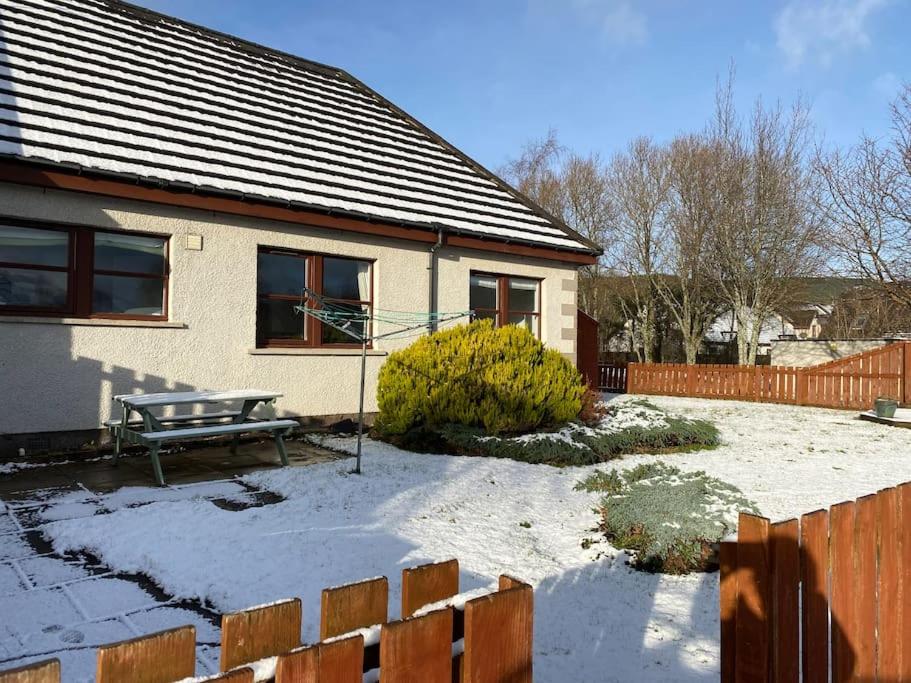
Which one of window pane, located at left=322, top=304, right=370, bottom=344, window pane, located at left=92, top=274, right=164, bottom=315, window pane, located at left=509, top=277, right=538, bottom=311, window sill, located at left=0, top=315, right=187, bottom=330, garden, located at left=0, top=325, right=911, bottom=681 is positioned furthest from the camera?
window pane, located at left=509, top=277, right=538, bottom=311

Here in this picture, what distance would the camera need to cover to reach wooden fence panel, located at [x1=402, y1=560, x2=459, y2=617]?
4.98ft

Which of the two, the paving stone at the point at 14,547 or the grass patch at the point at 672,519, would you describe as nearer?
Result: the paving stone at the point at 14,547

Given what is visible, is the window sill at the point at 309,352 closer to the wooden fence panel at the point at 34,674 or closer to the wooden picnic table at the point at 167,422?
the wooden picnic table at the point at 167,422

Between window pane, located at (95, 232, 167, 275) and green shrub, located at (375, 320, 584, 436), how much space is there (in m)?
3.43

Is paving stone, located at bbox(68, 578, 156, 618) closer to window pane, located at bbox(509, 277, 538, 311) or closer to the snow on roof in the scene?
the snow on roof

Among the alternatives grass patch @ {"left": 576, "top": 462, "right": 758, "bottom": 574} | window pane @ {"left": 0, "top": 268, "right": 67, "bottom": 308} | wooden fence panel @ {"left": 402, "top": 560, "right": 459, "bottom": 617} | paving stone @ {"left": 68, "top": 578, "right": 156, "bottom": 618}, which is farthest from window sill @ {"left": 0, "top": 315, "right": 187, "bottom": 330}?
wooden fence panel @ {"left": 402, "top": 560, "right": 459, "bottom": 617}

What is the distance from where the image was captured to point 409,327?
10312 millimetres

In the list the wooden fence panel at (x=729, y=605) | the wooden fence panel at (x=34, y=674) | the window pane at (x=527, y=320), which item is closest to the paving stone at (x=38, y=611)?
the wooden fence panel at (x=34, y=674)

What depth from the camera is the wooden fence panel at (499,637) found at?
1.39m

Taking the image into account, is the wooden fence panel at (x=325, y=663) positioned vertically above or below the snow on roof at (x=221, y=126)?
below

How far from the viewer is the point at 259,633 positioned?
1276mm

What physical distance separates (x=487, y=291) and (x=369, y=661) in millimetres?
10757

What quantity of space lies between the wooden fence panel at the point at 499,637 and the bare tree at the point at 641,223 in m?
30.1

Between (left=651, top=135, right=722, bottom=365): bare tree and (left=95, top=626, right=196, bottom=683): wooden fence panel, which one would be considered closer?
(left=95, top=626, right=196, bottom=683): wooden fence panel
